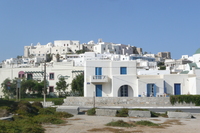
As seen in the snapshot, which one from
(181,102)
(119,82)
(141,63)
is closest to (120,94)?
(119,82)

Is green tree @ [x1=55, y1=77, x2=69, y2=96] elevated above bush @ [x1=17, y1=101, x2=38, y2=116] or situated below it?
above

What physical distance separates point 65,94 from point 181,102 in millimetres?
26508

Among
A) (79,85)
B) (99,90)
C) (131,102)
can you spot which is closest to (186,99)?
(131,102)

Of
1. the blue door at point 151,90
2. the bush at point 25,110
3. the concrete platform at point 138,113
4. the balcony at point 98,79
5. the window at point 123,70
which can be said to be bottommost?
the concrete platform at point 138,113

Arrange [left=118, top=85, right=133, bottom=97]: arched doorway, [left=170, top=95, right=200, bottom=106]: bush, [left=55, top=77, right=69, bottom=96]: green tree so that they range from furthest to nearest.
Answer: [left=55, top=77, right=69, bottom=96]: green tree
[left=118, top=85, right=133, bottom=97]: arched doorway
[left=170, top=95, right=200, bottom=106]: bush

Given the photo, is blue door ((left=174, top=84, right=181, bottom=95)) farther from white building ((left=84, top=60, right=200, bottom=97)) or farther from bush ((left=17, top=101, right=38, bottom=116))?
bush ((left=17, top=101, right=38, bottom=116))

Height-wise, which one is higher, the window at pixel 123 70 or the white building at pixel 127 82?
the window at pixel 123 70

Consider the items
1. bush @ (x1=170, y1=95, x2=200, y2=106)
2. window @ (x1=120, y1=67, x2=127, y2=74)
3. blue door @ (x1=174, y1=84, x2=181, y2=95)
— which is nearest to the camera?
bush @ (x1=170, y1=95, x2=200, y2=106)

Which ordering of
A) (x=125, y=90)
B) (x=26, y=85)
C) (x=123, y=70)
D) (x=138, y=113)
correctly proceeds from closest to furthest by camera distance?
(x=138, y=113) → (x=125, y=90) → (x=123, y=70) → (x=26, y=85)

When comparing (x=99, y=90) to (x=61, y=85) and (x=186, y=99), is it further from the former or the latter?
(x=61, y=85)

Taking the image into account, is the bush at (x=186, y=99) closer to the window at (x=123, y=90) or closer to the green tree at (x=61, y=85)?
the window at (x=123, y=90)

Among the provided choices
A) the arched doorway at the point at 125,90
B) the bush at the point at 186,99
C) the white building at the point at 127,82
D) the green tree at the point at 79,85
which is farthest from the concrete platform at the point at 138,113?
the green tree at the point at 79,85

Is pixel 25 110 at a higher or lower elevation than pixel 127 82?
lower

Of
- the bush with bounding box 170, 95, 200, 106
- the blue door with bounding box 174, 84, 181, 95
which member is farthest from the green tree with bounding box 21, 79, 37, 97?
the bush with bounding box 170, 95, 200, 106
